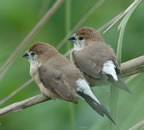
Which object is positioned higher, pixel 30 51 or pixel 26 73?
pixel 30 51

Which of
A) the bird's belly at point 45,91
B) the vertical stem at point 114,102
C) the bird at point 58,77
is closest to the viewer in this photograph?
the vertical stem at point 114,102

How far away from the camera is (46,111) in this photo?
11.1ft

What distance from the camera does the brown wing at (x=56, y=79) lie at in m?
2.52

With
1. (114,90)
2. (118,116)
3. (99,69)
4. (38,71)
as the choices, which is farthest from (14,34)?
(118,116)

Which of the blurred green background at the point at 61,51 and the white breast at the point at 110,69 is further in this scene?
the white breast at the point at 110,69

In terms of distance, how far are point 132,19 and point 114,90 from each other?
1.95 m

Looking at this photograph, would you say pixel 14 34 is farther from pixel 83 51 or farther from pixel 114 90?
pixel 114 90

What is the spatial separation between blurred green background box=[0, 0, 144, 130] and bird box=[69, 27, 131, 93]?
10cm

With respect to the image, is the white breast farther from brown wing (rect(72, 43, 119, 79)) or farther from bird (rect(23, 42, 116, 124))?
bird (rect(23, 42, 116, 124))

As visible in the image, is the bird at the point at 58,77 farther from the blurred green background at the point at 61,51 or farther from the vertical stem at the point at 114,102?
the vertical stem at the point at 114,102

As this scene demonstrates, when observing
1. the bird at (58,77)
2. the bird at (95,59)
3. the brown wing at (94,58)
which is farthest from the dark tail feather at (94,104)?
the brown wing at (94,58)

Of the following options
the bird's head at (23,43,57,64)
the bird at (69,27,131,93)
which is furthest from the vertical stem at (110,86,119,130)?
the bird's head at (23,43,57,64)

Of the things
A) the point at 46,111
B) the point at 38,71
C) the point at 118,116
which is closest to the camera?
the point at 118,116

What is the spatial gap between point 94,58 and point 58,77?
30 centimetres
